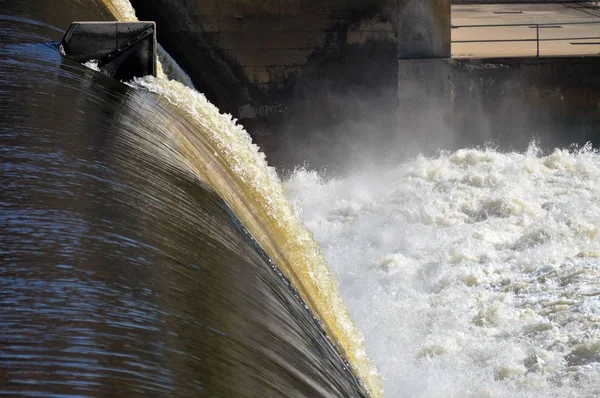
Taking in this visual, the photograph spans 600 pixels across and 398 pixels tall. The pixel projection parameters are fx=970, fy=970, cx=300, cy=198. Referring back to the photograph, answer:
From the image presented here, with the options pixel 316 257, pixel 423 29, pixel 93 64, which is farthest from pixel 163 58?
pixel 316 257

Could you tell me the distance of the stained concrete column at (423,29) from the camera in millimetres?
15086

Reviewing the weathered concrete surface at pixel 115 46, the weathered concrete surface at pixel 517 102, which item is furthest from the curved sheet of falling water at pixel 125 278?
the weathered concrete surface at pixel 517 102

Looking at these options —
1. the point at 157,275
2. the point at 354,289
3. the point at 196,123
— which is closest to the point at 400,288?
the point at 354,289

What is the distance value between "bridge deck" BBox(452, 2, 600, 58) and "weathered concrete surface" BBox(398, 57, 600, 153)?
64cm

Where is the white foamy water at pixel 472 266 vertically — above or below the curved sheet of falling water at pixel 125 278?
above

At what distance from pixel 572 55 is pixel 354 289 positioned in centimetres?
709

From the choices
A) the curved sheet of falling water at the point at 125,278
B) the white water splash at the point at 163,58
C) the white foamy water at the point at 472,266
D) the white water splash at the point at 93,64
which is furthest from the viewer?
the white water splash at the point at 163,58

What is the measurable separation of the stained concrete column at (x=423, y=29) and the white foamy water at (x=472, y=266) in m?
1.71

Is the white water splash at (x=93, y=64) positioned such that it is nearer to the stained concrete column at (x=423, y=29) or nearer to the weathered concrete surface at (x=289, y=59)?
the weathered concrete surface at (x=289, y=59)

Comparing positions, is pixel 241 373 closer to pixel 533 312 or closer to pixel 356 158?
pixel 533 312

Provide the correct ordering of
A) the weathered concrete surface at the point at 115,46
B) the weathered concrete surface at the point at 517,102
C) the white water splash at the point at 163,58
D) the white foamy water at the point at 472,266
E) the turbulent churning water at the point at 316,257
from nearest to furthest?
the turbulent churning water at the point at 316,257, the weathered concrete surface at the point at 115,46, the white foamy water at the point at 472,266, the white water splash at the point at 163,58, the weathered concrete surface at the point at 517,102

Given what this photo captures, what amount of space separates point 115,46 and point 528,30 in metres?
14.7

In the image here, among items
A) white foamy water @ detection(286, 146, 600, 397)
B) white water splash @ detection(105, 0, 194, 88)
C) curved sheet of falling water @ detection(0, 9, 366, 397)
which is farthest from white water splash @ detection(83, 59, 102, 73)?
white foamy water @ detection(286, 146, 600, 397)

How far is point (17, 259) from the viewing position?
3.89m
